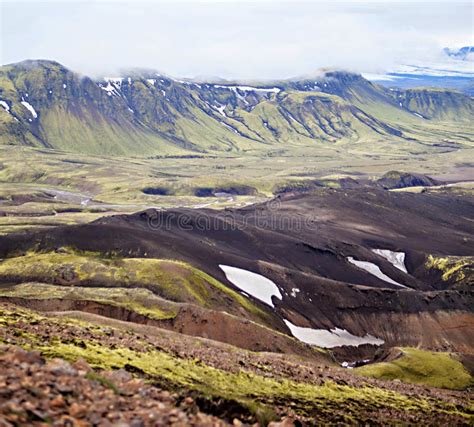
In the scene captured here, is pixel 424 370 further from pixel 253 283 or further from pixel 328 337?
pixel 253 283

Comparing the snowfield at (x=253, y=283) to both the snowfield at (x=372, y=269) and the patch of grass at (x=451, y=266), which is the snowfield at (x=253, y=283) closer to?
the snowfield at (x=372, y=269)

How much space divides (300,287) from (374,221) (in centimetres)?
9681

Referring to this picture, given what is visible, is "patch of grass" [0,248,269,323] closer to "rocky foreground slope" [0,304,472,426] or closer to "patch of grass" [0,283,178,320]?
"patch of grass" [0,283,178,320]

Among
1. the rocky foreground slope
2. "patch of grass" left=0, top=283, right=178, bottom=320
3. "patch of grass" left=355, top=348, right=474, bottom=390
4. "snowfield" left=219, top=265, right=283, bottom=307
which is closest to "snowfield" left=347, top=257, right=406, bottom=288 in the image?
"snowfield" left=219, top=265, right=283, bottom=307

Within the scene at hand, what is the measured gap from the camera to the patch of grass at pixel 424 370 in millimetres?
62375

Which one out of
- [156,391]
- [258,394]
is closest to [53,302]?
[258,394]

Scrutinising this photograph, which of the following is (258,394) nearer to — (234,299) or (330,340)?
(234,299)

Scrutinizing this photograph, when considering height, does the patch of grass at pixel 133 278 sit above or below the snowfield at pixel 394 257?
above

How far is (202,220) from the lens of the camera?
472 feet

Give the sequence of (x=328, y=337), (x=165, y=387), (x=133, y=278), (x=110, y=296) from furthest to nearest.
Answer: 1. (x=328, y=337)
2. (x=133, y=278)
3. (x=110, y=296)
4. (x=165, y=387)

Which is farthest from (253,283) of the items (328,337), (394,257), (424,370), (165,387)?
(165,387)

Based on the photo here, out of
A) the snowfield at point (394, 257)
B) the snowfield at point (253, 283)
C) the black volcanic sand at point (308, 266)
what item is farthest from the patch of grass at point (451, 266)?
the snowfield at point (253, 283)

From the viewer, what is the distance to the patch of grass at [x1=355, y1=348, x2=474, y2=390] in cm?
6238

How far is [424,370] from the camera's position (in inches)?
2603
